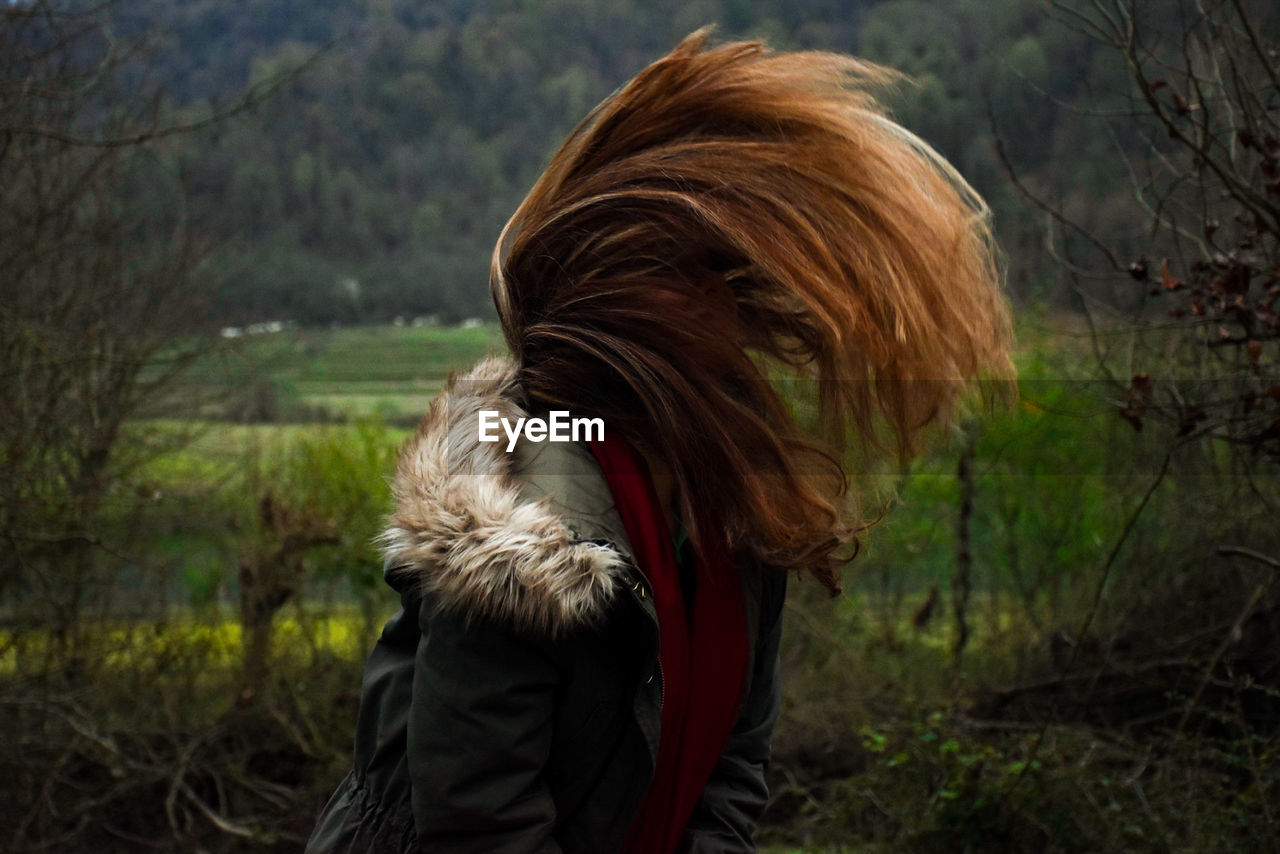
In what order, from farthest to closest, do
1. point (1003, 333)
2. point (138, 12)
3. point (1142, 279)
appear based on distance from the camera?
point (138, 12) < point (1142, 279) < point (1003, 333)

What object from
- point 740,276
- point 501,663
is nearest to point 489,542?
point 501,663

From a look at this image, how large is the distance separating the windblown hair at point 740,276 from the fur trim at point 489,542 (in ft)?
0.39

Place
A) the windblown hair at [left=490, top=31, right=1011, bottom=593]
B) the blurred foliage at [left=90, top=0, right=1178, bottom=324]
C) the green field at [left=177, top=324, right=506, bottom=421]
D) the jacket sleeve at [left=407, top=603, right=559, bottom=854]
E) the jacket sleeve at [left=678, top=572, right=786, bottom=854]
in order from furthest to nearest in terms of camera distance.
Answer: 1. the green field at [left=177, top=324, right=506, bottom=421]
2. the blurred foliage at [left=90, top=0, right=1178, bottom=324]
3. the jacket sleeve at [left=678, top=572, right=786, bottom=854]
4. the windblown hair at [left=490, top=31, right=1011, bottom=593]
5. the jacket sleeve at [left=407, top=603, right=559, bottom=854]

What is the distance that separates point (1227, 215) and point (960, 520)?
265 cm

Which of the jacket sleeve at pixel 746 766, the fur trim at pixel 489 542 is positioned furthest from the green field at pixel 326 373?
the fur trim at pixel 489 542

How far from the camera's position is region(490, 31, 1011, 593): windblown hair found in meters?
1.43

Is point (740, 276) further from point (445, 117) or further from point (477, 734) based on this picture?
point (445, 117)

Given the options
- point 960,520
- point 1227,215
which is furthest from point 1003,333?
point 960,520

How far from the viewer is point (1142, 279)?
3.25m

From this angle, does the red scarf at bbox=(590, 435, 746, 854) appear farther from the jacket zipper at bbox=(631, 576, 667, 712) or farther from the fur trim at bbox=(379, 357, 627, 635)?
the fur trim at bbox=(379, 357, 627, 635)

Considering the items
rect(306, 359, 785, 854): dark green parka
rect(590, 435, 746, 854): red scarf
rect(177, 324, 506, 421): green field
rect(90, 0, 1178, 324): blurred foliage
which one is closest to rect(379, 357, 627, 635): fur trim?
rect(306, 359, 785, 854): dark green parka

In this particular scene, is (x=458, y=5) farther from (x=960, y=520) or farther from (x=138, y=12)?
(x=960, y=520)

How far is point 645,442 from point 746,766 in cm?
63

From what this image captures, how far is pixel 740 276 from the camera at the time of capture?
4.94ft
